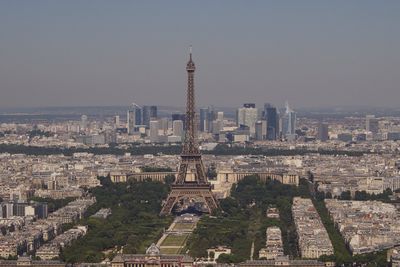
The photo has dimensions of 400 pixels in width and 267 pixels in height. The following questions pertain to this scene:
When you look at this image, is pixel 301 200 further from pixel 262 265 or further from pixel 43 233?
pixel 262 265

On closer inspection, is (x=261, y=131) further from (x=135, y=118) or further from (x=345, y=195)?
(x=345, y=195)

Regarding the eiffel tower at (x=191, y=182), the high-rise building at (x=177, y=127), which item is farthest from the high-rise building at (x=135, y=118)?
the eiffel tower at (x=191, y=182)

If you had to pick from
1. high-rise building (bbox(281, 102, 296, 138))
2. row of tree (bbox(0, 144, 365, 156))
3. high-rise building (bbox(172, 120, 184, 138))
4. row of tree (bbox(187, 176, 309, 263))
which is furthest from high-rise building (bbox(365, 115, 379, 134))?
row of tree (bbox(187, 176, 309, 263))

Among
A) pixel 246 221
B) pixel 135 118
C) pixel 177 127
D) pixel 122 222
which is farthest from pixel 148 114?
pixel 122 222

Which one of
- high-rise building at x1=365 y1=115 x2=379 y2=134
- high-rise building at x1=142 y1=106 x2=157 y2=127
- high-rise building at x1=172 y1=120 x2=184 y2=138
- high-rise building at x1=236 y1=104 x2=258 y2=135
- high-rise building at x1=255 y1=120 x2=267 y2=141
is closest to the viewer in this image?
high-rise building at x1=172 y1=120 x2=184 y2=138

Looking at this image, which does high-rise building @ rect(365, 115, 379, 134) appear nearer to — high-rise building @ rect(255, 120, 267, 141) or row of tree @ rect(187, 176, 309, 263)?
high-rise building @ rect(255, 120, 267, 141)

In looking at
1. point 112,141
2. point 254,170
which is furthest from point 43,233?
point 112,141

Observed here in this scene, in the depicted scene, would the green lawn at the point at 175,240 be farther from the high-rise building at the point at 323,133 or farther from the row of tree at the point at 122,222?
the high-rise building at the point at 323,133
